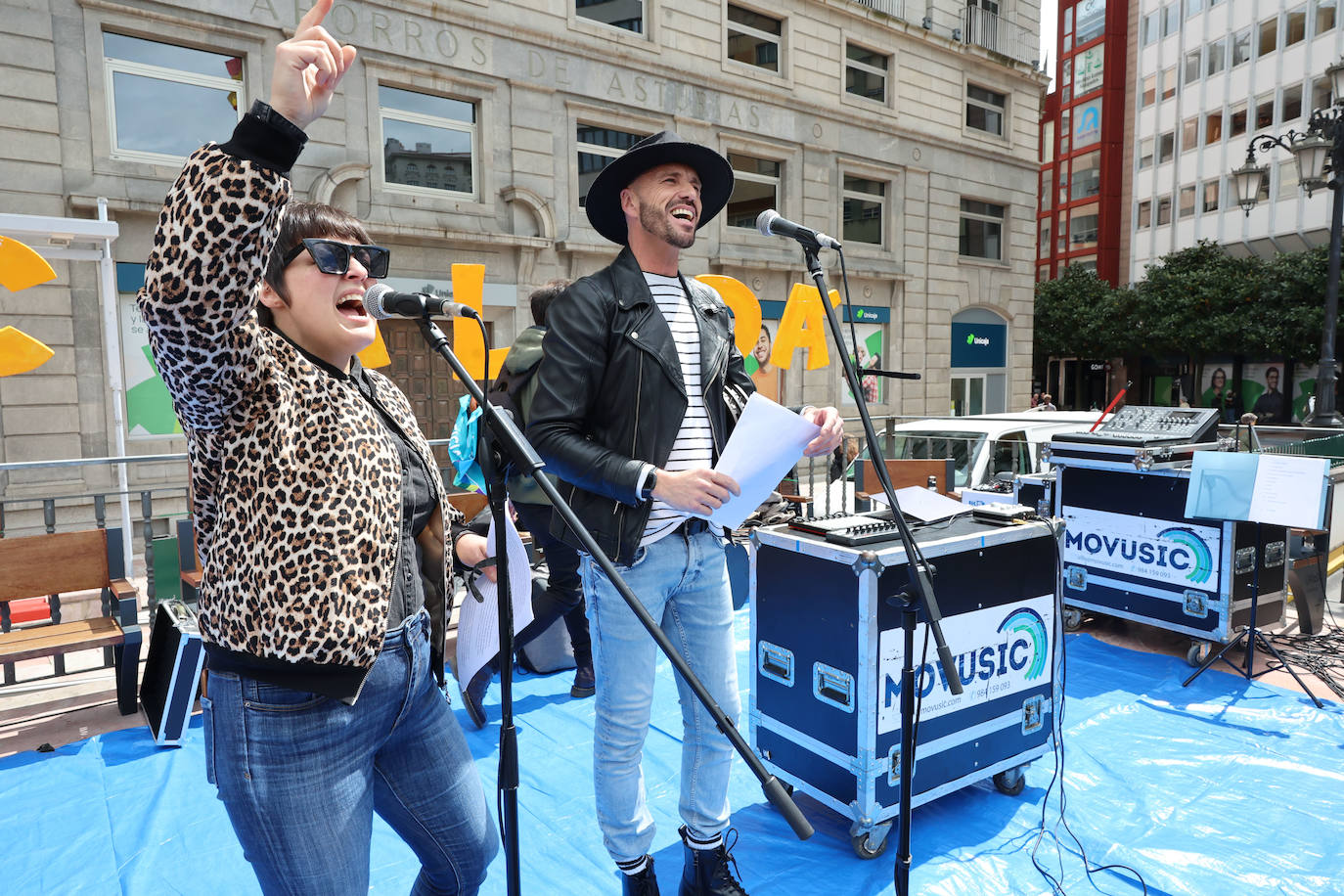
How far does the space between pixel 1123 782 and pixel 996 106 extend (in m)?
21.7

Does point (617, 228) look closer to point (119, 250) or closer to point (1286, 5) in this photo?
point (119, 250)

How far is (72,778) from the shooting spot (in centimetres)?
369

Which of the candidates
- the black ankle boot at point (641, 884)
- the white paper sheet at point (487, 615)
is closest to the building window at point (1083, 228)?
the black ankle boot at point (641, 884)

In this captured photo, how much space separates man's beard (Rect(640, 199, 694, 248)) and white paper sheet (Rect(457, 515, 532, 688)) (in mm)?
1065

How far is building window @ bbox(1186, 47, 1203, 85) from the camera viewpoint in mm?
34356

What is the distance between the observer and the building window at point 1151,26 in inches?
1444

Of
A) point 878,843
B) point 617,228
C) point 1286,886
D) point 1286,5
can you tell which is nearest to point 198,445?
point 617,228

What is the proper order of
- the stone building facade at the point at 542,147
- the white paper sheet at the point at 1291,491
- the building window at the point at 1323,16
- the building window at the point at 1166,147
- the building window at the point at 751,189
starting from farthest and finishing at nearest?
the building window at the point at 1166,147, the building window at the point at 1323,16, the building window at the point at 751,189, the stone building facade at the point at 542,147, the white paper sheet at the point at 1291,491

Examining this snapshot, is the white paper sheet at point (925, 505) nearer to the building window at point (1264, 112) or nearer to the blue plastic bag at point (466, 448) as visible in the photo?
the blue plastic bag at point (466, 448)

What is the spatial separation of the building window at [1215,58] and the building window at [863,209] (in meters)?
24.9

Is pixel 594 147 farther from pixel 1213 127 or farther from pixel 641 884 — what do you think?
pixel 1213 127

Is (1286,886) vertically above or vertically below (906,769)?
below

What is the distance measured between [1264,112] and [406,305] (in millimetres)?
39746

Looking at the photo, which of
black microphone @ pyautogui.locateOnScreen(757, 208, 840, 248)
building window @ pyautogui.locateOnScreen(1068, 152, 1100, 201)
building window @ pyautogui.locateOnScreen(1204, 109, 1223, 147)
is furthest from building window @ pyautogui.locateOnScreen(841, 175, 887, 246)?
building window @ pyautogui.locateOnScreen(1068, 152, 1100, 201)
